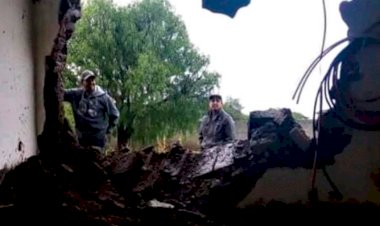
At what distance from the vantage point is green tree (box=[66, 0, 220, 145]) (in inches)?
279

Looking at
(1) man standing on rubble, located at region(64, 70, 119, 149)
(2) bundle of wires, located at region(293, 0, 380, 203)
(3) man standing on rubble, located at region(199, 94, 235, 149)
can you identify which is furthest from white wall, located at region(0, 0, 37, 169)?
(2) bundle of wires, located at region(293, 0, 380, 203)

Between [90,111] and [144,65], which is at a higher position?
[144,65]

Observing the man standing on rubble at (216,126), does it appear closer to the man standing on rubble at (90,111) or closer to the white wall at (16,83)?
the man standing on rubble at (90,111)

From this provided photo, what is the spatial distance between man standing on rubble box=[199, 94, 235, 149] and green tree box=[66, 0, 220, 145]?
169cm

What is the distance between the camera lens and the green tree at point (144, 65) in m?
7.08

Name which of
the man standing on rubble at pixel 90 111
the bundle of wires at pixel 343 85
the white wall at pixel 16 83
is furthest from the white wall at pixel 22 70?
the bundle of wires at pixel 343 85

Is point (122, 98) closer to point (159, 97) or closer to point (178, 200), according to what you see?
point (159, 97)

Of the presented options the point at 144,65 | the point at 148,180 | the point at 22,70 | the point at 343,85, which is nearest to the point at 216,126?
the point at 148,180

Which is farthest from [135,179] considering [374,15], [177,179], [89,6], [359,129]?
[89,6]

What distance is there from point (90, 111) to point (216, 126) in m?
1.17

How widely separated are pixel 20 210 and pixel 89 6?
181 inches

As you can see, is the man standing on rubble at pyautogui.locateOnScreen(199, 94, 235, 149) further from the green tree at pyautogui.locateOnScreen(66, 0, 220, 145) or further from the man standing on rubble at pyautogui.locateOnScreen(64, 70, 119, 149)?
the green tree at pyautogui.locateOnScreen(66, 0, 220, 145)

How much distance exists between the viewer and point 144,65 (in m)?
7.02

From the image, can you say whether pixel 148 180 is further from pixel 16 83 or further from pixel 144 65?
pixel 144 65
